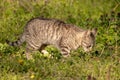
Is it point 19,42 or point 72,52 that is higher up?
point 19,42

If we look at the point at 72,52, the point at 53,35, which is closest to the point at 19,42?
the point at 53,35

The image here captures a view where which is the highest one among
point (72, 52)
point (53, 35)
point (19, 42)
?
point (53, 35)

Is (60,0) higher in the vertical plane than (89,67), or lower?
higher

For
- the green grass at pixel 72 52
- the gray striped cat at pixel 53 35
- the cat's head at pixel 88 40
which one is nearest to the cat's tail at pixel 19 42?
the gray striped cat at pixel 53 35

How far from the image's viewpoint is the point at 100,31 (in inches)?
363

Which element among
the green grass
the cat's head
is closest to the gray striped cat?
the cat's head

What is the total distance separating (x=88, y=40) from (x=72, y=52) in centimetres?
69

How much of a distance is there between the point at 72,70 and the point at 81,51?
1.11 m

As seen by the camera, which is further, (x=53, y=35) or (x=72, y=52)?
(x=53, y=35)

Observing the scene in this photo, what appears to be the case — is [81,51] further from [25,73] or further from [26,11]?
[26,11]

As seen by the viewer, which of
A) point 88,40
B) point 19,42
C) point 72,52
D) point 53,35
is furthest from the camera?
point 19,42

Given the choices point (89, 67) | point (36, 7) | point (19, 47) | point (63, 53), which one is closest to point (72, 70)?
point (89, 67)

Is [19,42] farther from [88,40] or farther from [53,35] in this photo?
[88,40]

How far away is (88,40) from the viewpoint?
332 inches
